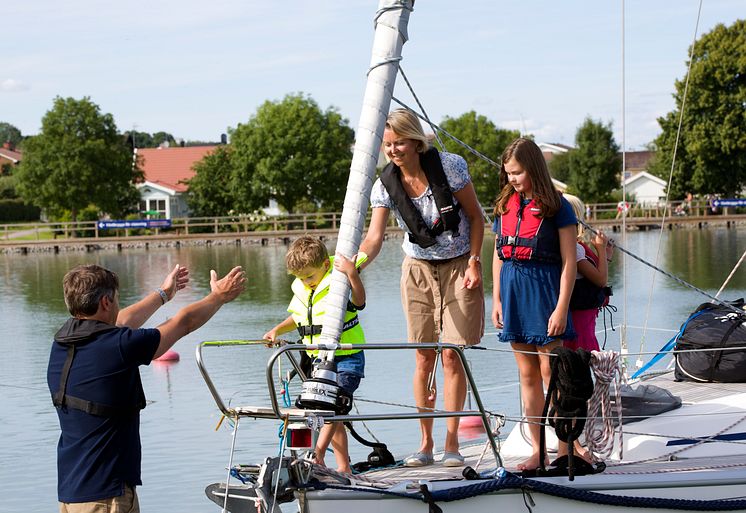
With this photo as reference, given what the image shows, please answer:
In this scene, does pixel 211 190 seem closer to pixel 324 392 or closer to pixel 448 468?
pixel 448 468

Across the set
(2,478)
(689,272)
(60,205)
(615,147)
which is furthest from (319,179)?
(2,478)

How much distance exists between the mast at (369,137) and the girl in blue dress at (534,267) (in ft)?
2.37

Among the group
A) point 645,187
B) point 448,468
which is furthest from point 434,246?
point 645,187

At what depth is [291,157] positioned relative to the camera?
7212 centimetres

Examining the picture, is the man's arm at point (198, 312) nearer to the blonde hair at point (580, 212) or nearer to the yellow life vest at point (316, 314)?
the yellow life vest at point (316, 314)

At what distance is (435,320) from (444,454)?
0.77 metres

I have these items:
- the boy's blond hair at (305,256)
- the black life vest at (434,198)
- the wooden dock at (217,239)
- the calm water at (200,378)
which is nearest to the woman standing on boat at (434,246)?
the black life vest at (434,198)

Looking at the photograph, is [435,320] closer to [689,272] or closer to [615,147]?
[689,272]

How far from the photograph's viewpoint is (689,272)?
91.7 ft

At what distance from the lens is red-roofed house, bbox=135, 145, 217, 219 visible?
86062 mm

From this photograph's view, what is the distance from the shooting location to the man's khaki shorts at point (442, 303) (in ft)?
20.9

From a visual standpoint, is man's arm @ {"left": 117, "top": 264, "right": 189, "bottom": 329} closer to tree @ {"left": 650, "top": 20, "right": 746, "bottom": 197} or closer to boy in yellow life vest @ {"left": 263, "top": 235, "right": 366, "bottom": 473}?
boy in yellow life vest @ {"left": 263, "top": 235, "right": 366, "bottom": 473}

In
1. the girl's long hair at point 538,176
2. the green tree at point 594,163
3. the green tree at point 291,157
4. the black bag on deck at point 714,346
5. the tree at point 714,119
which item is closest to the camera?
the girl's long hair at point 538,176

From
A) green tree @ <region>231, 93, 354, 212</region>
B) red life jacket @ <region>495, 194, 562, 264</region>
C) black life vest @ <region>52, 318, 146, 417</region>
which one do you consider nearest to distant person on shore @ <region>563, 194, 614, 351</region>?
red life jacket @ <region>495, 194, 562, 264</region>
